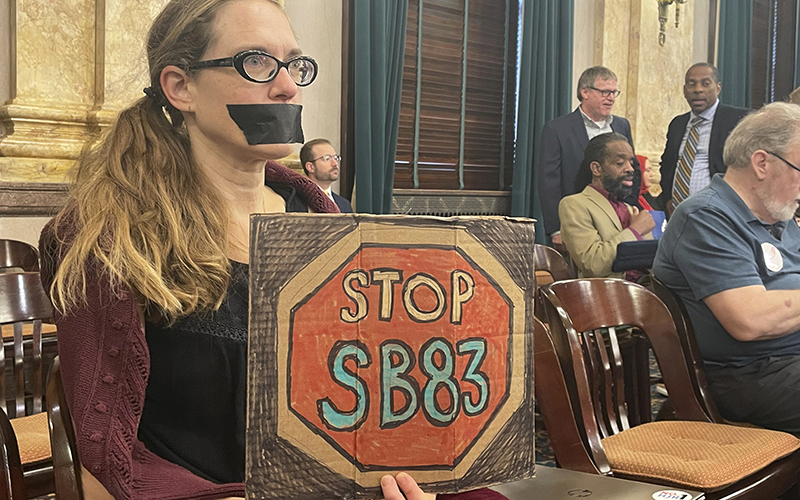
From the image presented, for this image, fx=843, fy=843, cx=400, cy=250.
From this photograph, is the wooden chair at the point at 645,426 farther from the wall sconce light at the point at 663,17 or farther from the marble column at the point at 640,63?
the wall sconce light at the point at 663,17

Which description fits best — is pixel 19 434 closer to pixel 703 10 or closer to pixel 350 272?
pixel 350 272

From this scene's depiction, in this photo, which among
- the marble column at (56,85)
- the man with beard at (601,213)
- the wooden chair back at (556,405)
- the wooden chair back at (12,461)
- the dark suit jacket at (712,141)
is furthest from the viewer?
the dark suit jacket at (712,141)

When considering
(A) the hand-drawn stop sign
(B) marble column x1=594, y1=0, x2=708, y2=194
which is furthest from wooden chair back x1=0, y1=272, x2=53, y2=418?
(B) marble column x1=594, y1=0, x2=708, y2=194

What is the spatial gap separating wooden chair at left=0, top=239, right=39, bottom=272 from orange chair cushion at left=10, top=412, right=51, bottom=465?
1339 mm

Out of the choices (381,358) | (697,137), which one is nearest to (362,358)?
(381,358)

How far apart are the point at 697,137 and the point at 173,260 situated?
17.4ft

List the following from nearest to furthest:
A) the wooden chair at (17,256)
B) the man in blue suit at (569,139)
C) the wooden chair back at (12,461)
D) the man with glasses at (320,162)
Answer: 1. the wooden chair back at (12,461)
2. the wooden chair at (17,256)
3. the man with glasses at (320,162)
4. the man in blue suit at (569,139)

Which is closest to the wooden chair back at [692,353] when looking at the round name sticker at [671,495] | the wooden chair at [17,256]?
the round name sticker at [671,495]

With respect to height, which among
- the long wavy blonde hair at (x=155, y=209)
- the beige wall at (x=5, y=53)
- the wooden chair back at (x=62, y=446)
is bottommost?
the wooden chair back at (x=62, y=446)

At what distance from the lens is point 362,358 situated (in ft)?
2.88

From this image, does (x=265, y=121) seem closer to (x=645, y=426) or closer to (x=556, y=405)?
(x=556, y=405)

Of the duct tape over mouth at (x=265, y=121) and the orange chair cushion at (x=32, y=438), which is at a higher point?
the duct tape over mouth at (x=265, y=121)

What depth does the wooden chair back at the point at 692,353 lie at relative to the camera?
7.60 feet

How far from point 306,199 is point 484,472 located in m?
0.63
